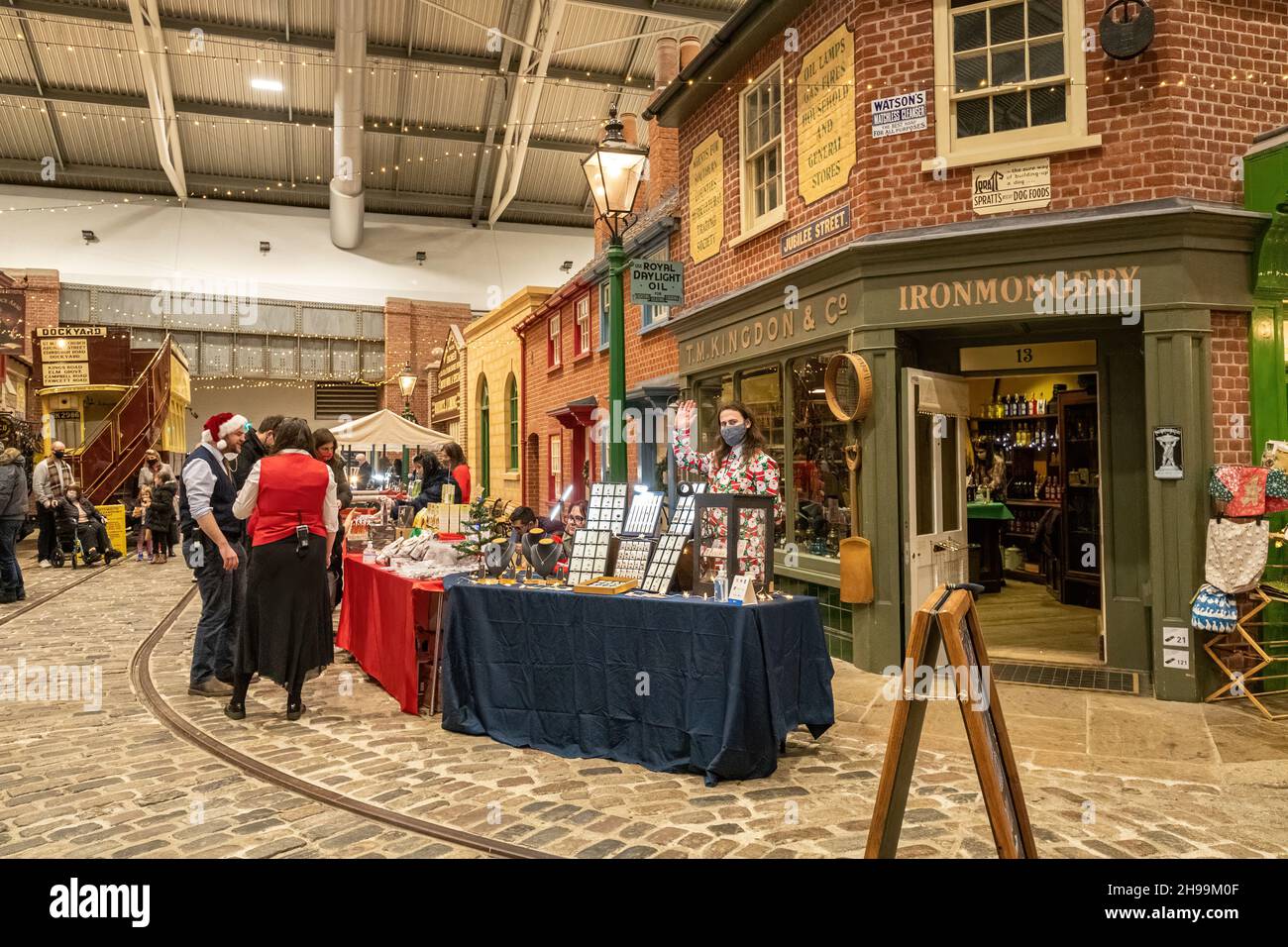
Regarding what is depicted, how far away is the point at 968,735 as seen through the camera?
9.78 ft

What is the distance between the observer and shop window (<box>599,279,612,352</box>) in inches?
555

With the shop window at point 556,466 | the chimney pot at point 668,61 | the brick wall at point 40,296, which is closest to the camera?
the chimney pot at point 668,61

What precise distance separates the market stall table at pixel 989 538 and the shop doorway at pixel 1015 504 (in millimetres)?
17

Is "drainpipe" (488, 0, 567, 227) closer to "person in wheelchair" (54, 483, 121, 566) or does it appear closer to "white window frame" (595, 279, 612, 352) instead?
"white window frame" (595, 279, 612, 352)

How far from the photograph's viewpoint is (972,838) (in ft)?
12.2

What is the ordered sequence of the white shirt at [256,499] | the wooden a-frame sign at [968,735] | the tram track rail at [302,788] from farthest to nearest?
the white shirt at [256,499], the tram track rail at [302,788], the wooden a-frame sign at [968,735]

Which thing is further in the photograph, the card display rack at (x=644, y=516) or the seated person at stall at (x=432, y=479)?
the seated person at stall at (x=432, y=479)

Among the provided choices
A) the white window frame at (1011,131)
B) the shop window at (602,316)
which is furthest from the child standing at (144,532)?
the white window frame at (1011,131)

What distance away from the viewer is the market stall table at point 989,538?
11.1 meters

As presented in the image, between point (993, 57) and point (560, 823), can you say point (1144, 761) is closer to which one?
point (560, 823)

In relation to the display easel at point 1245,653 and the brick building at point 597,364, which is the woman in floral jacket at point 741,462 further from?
the brick building at point 597,364

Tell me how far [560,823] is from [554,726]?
3.59 feet
